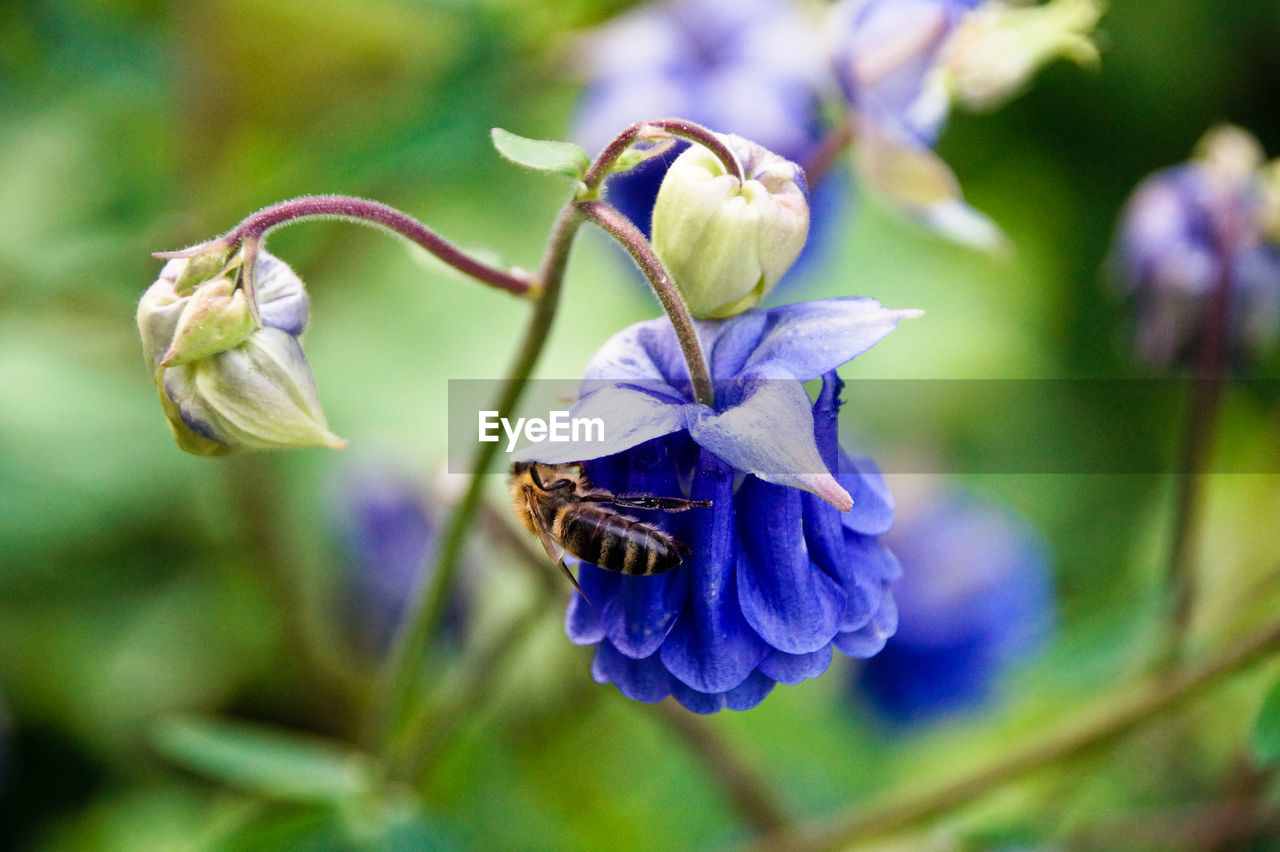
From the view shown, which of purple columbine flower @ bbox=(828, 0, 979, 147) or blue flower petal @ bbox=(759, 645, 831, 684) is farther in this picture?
purple columbine flower @ bbox=(828, 0, 979, 147)

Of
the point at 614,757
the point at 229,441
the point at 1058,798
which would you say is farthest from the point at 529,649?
the point at 229,441

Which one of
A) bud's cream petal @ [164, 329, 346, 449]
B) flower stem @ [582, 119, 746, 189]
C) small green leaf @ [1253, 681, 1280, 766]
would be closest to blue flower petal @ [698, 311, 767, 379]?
flower stem @ [582, 119, 746, 189]

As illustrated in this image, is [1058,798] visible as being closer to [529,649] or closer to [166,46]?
[529,649]

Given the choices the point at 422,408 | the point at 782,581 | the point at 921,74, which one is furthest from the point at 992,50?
the point at 422,408

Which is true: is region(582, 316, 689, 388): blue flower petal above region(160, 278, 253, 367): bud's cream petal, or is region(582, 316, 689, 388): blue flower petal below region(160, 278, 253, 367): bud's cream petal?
below

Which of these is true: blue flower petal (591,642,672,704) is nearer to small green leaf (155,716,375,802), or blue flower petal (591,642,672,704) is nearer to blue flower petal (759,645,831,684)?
blue flower petal (759,645,831,684)

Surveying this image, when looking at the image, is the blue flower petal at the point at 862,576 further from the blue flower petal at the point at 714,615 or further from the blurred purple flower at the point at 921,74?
the blurred purple flower at the point at 921,74

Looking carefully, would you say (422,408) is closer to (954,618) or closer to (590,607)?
(954,618)
